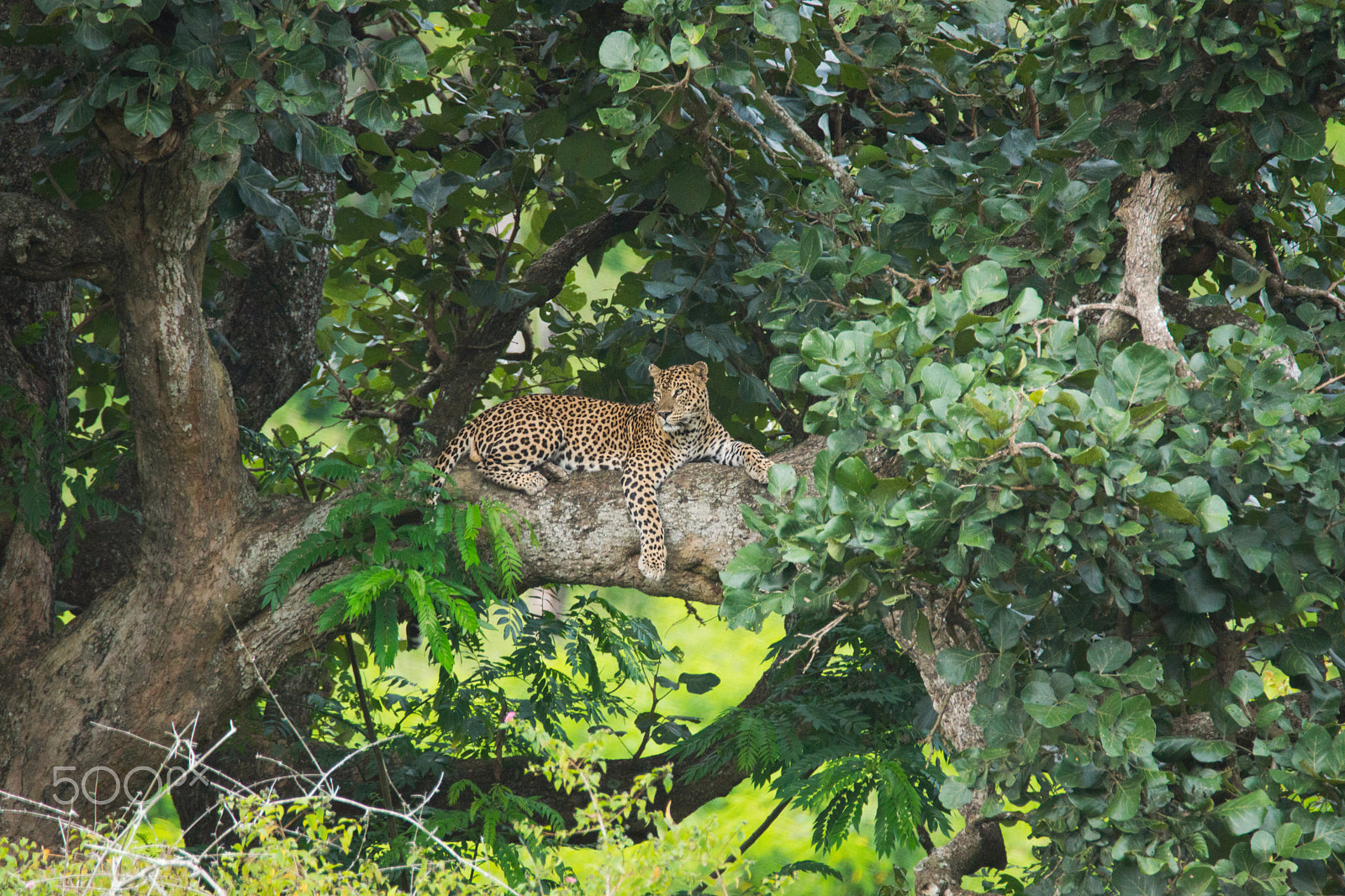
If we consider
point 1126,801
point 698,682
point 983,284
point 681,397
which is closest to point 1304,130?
point 983,284

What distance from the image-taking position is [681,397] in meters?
5.33

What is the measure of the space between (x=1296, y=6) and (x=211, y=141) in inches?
123

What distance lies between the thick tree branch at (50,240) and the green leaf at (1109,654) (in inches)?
141

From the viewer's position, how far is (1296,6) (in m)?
2.89

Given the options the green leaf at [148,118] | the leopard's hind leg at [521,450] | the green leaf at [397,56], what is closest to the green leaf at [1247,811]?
the leopard's hind leg at [521,450]

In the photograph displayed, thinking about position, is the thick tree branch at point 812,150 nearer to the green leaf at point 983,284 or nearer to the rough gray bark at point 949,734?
the green leaf at point 983,284

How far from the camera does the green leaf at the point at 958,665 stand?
296cm

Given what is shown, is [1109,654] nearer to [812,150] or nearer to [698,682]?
[812,150]

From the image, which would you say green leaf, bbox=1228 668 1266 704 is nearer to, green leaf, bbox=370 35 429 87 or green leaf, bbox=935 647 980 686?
green leaf, bbox=935 647 980 686

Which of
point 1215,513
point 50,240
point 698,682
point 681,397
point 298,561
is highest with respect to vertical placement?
point 50,240

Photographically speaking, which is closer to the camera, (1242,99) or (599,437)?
(1242,99)

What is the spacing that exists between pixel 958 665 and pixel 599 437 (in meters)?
Answer: 2.82

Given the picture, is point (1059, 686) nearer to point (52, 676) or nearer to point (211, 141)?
point (211, 141)

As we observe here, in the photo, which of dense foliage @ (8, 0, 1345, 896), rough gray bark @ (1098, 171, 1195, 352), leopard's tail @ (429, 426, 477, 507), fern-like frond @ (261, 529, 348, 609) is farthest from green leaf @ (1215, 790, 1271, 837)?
leopard's tail @ (429, 426, 477, 507)
